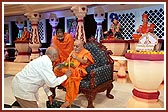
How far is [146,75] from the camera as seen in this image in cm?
247

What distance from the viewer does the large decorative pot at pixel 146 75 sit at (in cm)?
243

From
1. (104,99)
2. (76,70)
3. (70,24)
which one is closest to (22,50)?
(70,24)

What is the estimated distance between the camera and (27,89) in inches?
92.3

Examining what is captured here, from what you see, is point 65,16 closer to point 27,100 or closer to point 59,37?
point 59,37

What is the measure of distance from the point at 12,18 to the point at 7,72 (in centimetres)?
514

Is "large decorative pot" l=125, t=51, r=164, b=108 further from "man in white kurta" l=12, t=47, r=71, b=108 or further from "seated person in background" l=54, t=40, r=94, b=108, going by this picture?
"man in white kurta" l=12, t=47, r=71, b=108

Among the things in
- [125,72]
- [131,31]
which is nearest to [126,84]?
[125,72]

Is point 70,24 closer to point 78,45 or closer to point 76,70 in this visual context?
point 78,45

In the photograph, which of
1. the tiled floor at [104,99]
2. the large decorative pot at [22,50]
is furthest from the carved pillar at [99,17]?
the tiled floor at [104,99]

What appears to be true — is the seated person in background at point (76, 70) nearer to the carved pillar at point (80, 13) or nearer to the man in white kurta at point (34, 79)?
the man in white kurta at point (34, 79)

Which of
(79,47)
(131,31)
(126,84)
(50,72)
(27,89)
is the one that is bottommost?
(126,84)

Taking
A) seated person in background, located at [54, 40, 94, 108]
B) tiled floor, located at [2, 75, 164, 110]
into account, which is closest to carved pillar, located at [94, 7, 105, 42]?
tiled floor, located at [2, 75, 164, 110]

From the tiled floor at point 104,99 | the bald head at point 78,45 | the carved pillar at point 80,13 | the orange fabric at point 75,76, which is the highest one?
the carved pillar at point 80,13

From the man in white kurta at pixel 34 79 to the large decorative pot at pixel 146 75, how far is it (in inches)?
38.1
